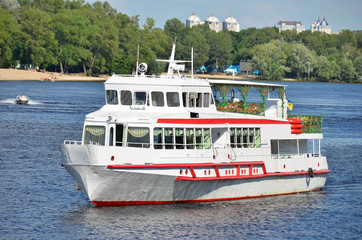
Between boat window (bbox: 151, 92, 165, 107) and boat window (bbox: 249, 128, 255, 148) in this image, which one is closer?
boat window (bbox: 151, 92, 165, 107)

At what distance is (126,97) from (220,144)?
5.78 m

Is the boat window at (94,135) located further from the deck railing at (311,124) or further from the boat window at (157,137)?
the deck railing at (311,124)

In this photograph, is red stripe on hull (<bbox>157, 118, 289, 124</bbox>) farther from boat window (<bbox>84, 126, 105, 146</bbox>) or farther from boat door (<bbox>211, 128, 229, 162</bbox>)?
boat window (<bbox>84, 126, 105, 146</bbox>)

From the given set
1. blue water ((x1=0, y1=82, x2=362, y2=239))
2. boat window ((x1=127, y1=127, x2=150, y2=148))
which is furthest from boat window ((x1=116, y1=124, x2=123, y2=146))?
blue water ((x1=0, y1=82, x2=362, y2=239))

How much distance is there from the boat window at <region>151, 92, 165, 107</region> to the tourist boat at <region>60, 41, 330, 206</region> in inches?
2.1

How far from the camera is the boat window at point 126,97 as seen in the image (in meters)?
37.0

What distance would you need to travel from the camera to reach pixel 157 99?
36844 millimetres

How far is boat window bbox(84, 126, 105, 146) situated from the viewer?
3453 centimetres

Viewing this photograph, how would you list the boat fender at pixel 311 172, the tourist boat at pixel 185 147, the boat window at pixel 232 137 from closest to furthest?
the tourist boat at pixel 185 147 → the boat window at pixel 232 137 → the boat fender at pixel 311 172

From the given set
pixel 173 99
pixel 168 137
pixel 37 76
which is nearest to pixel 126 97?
pixel 173 99

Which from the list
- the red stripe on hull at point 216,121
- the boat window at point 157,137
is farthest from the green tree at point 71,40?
the boat window at point 157,137

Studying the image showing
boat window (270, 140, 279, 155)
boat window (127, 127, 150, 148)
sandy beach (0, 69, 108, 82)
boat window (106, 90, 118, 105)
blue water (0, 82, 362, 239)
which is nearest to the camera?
blue water (0, 82, 362, 239)

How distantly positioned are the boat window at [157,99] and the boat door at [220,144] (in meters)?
3.30

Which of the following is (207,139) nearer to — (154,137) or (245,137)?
(245,137)
